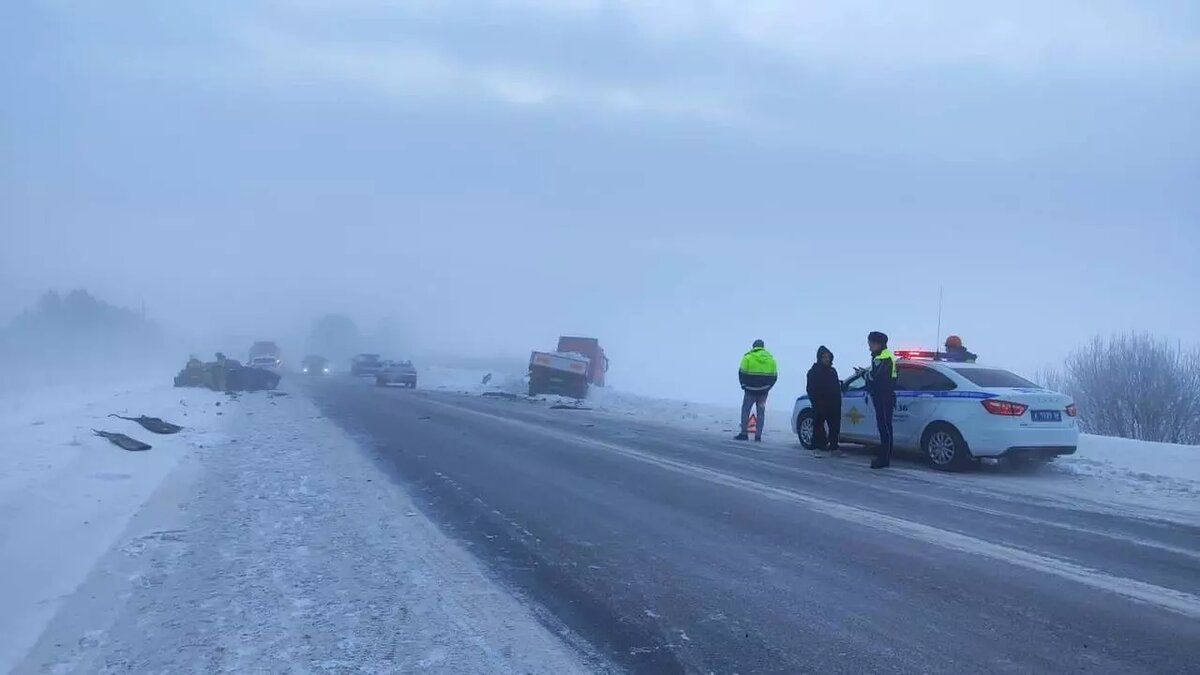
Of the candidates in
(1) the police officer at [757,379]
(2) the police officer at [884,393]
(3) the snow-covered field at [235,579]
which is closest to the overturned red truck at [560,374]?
(1) the police officer at [757,379]

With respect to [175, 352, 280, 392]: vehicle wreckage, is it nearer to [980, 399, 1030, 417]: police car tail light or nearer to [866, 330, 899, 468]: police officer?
[866, 330, 899, 468]: police officer

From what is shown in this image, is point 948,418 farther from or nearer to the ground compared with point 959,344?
A: nearer to the ground

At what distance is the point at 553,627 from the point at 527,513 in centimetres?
385

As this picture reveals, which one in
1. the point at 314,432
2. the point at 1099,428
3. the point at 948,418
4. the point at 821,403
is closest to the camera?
the point at 948,418

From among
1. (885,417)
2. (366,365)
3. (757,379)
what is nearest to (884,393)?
(885,417)

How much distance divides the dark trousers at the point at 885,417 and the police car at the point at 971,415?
1.68ft

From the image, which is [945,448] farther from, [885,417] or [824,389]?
[824,389]

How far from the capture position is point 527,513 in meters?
9.71

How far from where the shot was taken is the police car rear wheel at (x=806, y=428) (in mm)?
16688

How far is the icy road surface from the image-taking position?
5.46 metres

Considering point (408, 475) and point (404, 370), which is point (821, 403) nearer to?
point (408, 475)

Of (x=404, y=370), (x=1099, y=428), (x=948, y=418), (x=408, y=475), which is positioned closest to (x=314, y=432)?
(x=408, y=475)

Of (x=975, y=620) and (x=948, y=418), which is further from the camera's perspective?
(x=948, y=418)

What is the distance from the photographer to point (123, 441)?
14.5 meters
